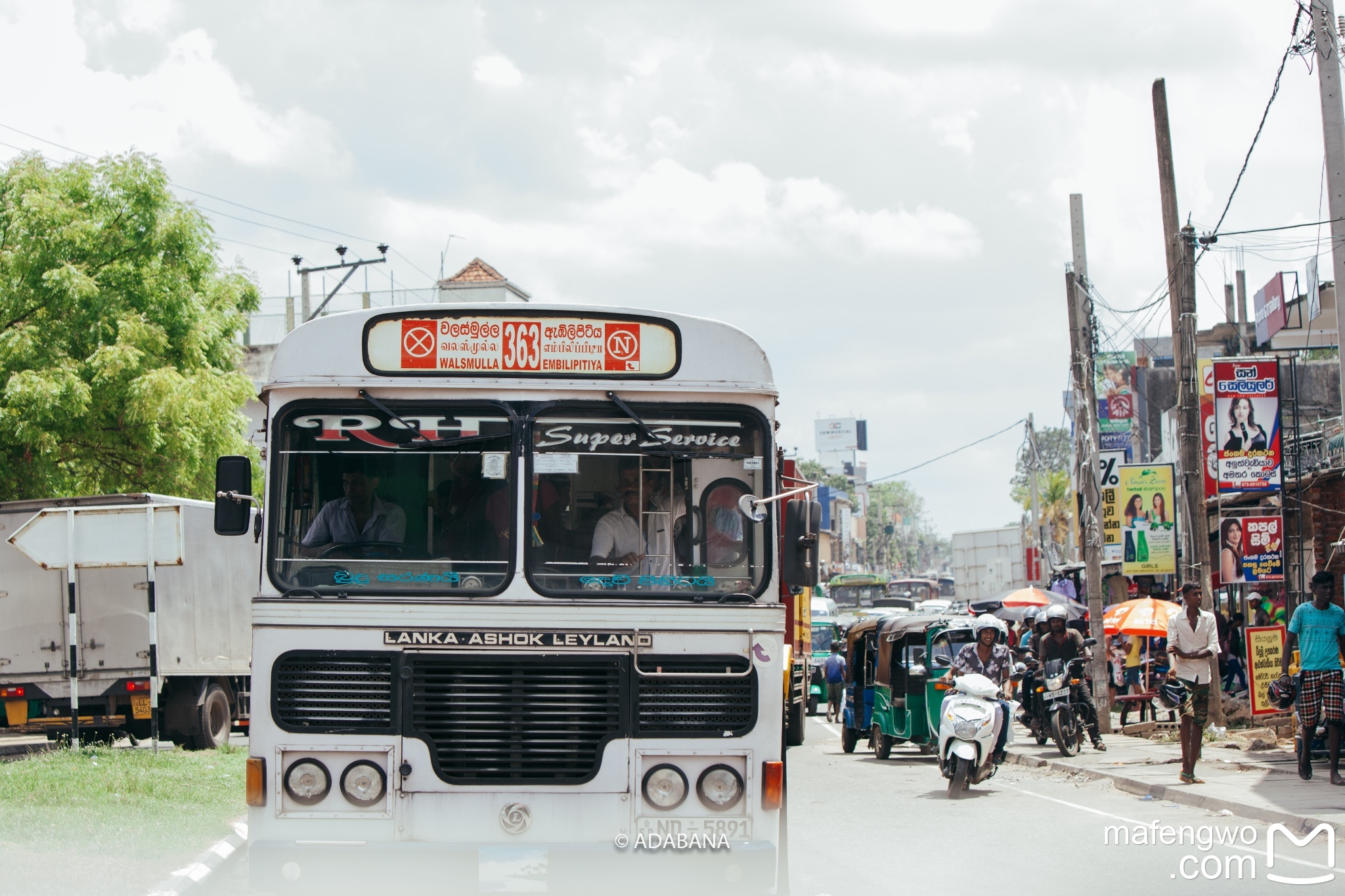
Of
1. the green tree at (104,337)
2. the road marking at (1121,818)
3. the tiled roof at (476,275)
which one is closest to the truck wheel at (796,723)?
the road marking at (1121,818)

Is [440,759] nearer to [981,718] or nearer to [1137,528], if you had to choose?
[981,718]

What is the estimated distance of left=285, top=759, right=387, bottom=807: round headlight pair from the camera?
604 cm

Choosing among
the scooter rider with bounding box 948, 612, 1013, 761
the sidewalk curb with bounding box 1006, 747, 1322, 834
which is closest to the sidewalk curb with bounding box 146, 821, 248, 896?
the scooter rider with bounding box 948, 612, 1013, 761

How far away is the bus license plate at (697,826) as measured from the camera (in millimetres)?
6094

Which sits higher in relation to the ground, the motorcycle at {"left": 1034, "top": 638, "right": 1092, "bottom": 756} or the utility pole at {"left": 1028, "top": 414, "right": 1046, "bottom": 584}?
the utility pole at {"left": 1028, "top": 414, "right": 1046, "bottom": 584}

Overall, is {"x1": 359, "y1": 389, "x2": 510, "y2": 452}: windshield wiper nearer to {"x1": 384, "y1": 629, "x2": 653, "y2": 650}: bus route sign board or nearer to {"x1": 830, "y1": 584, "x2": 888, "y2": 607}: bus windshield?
{"x1": 384, "y1": 629, "x2": 653, "y2": 650}: bus route sign board

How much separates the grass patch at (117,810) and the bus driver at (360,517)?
2907 mm

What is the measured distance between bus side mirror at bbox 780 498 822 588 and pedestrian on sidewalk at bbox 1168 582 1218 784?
830 centimetres

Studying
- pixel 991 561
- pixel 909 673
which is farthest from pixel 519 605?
pixel 991 561

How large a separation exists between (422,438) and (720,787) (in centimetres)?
211

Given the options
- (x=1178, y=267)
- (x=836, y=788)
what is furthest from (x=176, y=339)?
(x=1178, y=267)

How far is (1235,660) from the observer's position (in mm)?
22594

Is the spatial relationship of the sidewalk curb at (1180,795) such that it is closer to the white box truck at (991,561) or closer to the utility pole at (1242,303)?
the utility pole at (1242,303)

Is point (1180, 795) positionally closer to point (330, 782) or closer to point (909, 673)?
point (909, 673)
